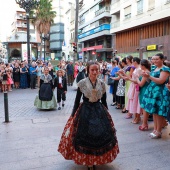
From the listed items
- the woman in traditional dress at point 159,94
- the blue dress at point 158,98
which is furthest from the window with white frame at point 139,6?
the blue dress at point 158,98

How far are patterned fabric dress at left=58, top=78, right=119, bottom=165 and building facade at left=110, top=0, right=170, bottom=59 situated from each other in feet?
69.0

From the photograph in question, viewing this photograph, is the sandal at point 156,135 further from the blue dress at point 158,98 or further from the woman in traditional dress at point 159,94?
the blue dress at point 158,98

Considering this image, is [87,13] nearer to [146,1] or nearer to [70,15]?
[70,15]

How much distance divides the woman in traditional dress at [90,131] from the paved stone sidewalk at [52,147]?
1.37 ft

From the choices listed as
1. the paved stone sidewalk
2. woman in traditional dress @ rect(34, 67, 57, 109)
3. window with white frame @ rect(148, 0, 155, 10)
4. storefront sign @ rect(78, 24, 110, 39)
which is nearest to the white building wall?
window with white frame @ rect(148, 0, 155, 10)

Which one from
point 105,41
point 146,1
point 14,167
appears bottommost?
point 14,167

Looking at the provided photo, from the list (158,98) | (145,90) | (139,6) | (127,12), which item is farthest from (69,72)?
(127,12)

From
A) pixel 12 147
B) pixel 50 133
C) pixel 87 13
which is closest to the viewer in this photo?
pixel 12 147

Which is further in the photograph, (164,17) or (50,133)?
(164,17)

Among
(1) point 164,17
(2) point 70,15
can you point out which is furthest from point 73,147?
(2) point 70,15

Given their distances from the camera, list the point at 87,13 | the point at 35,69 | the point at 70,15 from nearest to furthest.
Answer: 1. the point at 35,69
2. the point at 87,13
3. the point at 70,15

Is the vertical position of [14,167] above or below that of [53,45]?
below

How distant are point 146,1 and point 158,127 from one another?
913 inches

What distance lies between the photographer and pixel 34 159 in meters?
4.24
